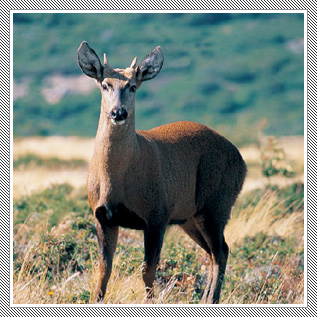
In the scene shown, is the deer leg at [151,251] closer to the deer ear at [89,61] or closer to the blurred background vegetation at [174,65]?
the deer ear at [89,61]

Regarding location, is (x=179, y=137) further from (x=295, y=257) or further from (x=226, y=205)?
(x=295, y=257)

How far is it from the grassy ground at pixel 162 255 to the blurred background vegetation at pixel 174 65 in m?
32.7

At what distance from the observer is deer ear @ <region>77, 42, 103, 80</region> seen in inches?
283

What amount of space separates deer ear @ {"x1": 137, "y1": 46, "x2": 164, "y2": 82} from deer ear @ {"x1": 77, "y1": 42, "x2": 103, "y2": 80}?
0.45 meters

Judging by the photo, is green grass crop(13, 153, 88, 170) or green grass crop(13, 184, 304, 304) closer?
green grass crop(13, 184, 304, 304)

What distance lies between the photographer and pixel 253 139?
23.9m

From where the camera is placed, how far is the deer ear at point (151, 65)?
24.4ft

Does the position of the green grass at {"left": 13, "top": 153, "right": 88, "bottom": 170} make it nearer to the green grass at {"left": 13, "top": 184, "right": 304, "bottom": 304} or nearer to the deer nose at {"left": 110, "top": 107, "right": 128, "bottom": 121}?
the green grass at {"left": 13, "top": 184, "right": 304, "bottom": 304}

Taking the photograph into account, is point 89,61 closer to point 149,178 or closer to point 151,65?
point 151,65

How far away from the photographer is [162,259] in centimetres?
923

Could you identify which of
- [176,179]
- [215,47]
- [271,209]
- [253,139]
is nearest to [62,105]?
[215,47]

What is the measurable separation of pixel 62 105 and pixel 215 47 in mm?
14183

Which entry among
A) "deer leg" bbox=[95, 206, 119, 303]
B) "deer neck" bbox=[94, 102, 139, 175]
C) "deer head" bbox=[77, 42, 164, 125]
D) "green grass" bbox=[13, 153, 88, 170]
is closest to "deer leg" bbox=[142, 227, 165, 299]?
"deer leg" bbox=[95, 206, 119, 303]

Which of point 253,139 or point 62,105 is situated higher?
point 62,105
